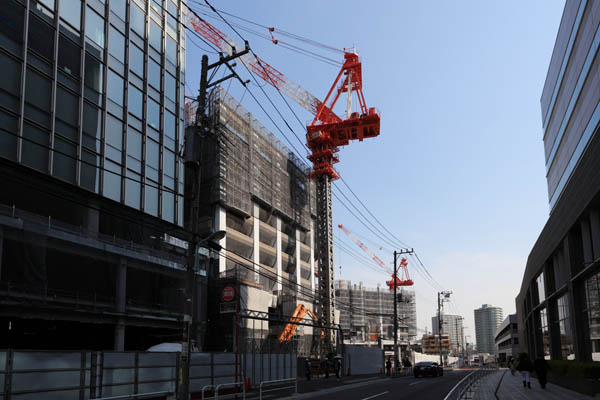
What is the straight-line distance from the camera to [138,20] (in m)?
44.0

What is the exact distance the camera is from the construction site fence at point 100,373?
15734 mm

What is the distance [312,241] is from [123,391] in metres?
78.9

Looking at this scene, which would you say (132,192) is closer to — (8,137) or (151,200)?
(151,200)

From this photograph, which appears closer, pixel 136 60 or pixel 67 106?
pixel 67 106

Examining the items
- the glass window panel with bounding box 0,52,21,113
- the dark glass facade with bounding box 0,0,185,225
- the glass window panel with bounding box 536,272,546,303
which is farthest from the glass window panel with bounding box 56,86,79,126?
the glass window panel with bounding box 536,272,546,303

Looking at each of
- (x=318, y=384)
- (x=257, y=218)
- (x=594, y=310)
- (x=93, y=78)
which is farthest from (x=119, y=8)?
(x=257, y=218)

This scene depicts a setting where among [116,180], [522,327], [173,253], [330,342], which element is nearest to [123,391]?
[116,180]

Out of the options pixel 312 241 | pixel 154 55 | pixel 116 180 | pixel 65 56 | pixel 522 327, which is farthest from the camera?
pixel 312 241

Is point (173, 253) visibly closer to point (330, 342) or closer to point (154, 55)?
point (154, 55)

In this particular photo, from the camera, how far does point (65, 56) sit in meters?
36.4

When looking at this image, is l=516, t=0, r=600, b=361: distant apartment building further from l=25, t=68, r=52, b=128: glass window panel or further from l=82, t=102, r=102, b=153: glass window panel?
l=25, t=68, r=52, b=128: glass window panel

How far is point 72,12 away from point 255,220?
146 feet

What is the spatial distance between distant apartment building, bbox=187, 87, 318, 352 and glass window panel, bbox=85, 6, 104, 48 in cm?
1429

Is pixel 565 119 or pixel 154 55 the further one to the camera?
pixel 154 55
